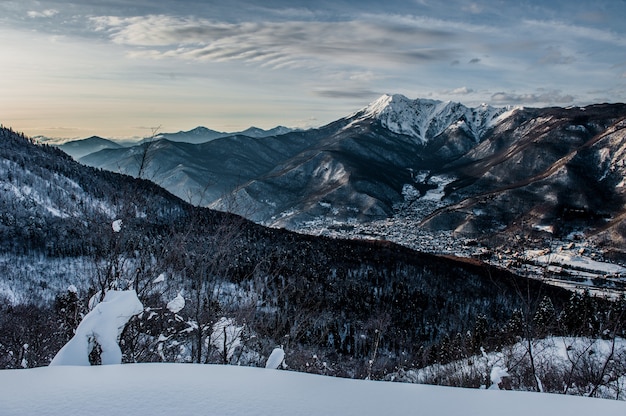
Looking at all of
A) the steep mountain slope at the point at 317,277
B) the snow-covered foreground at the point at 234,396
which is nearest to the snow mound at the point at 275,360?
the snow-covered foreground at the point at 234,396

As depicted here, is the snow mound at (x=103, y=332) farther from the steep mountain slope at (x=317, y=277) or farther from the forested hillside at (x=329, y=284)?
the steep mountain slope at (x=317, y=277)

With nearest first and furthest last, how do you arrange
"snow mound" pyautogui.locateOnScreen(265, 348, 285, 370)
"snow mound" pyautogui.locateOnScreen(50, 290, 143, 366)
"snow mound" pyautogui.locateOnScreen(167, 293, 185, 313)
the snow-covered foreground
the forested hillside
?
the snow-covered foreground
"snow mound" pyautogui.locateOnScreen(50, 290, 143, 366)
"snow mound" pyautogui.locateOnScreen(265, 348, 285, 370)
"snow mound" pyautogui.locateOnScreen(167, 293, 185, 313)
the forested hillside

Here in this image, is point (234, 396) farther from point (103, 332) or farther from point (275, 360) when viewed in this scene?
point (103, 332)

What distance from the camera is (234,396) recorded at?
15.8ft

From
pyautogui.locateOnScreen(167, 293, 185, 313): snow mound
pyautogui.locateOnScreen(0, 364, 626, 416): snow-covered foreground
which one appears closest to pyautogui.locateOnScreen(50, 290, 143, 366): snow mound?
pyautogui.locateOnScreen(0, 364, 626, 416): snow-covered foreground

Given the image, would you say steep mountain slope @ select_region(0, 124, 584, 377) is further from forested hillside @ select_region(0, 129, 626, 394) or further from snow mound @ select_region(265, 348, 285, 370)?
snow mound @ select_region(265, 348, 285, 370)

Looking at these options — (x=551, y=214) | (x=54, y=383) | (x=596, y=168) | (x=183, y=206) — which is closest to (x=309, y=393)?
(x=54, y=383)

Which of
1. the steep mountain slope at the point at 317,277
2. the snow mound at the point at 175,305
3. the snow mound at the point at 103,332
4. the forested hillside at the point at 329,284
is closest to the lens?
the snow mound at the point at 103,332

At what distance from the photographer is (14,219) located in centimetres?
10075

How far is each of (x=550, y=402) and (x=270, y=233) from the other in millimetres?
110899

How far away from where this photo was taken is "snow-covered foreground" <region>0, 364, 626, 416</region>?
14.6 feet

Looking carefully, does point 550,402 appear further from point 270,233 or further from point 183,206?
point 183,206

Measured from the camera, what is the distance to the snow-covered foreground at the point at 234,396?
445 cm

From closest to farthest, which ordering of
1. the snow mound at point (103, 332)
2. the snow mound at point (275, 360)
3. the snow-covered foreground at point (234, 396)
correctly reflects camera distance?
the snow-covered foreground at point (234, 396)
the snow mound at point (103, 332)
the snow mound at point (275, 360)
